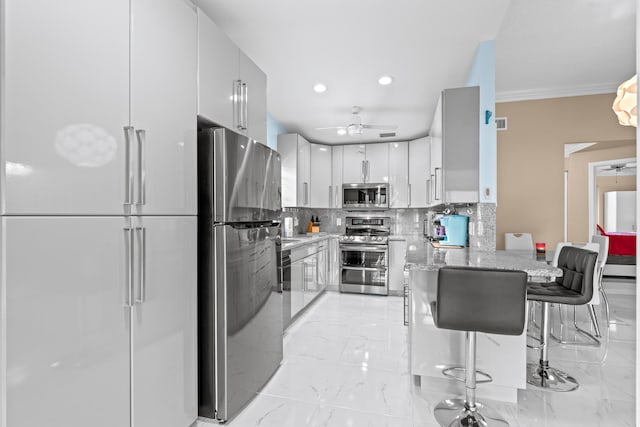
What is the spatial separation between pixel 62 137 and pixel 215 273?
98 cm

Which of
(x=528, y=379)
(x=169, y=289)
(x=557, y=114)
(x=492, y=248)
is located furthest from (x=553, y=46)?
(x=169, y=289)

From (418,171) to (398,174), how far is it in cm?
32

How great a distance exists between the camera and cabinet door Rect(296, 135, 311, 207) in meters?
5.03

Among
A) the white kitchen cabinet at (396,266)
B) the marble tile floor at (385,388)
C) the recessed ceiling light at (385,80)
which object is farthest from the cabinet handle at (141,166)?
the white kitchen cabinet at (396,266)

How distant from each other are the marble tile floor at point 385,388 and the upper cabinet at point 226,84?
1.81m

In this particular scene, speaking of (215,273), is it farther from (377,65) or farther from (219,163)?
(377,65)

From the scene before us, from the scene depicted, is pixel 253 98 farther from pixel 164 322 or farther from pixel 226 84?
pixel 164 322

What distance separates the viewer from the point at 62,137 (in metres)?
1.11

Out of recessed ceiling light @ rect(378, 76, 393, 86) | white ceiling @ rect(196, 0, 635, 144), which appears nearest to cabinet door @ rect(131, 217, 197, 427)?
white ceiling @ rect(196, 0, 635, 144)

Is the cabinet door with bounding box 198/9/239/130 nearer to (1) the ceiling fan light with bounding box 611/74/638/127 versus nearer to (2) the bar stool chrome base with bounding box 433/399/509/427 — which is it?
(2) the bar stool chrome base with bounding box 433/399/509/427

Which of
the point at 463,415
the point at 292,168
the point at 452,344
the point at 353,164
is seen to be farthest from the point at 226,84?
the point at 353,164

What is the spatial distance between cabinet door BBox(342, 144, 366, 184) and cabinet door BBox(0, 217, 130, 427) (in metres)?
4.53

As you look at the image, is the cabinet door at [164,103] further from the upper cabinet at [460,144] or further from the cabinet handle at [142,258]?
the upper cabinet at [460,144]

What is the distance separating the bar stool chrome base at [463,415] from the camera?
5.98 feet
